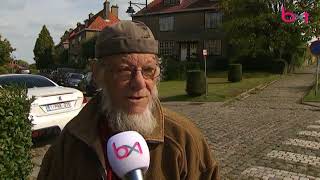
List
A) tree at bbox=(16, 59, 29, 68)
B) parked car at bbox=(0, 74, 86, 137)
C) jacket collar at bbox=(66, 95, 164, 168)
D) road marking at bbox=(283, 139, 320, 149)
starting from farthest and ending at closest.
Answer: tree at bbox=(16, 59, 29, 68)
road marking at bbox=(283, 139, 320, 149)
parked car at bbox=(0, 74, 86, 137)
jacket collar at bbox=(66, 95, 164, 168)

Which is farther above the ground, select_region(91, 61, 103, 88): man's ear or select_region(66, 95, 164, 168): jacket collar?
select_region(91, 61, 103, 88): man's ear

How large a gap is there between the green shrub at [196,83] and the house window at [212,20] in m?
26.9

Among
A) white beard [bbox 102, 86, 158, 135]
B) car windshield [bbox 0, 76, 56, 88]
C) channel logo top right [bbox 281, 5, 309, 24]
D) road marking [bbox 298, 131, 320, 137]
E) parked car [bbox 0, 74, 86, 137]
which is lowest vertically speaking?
road marking [bbox 298, 131, 320, 137]

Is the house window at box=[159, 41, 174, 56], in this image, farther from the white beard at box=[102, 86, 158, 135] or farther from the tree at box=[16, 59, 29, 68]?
the tree at box=[16, 59, 29, 68]

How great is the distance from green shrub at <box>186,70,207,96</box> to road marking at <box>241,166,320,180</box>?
46.8 feet

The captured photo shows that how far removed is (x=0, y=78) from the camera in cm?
1043

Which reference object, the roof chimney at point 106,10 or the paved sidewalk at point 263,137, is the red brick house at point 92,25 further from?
the paved sidewalk at point 263,137

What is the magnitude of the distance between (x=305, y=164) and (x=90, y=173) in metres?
6.62

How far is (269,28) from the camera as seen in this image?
3703cm

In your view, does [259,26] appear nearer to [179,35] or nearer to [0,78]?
[179,35]

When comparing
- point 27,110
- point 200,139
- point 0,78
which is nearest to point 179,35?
point 0,78

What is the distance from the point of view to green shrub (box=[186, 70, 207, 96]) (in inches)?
851

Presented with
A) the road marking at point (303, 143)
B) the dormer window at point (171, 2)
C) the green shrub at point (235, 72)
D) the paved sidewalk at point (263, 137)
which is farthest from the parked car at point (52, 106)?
the dormer window at point (171, 2)

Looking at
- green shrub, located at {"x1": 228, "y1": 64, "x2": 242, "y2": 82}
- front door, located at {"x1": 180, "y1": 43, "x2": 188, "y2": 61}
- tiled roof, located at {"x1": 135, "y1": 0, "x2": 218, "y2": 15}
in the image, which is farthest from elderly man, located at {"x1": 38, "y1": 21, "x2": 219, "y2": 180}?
front door, located at {"x1": 180, "y1": 43, "x2": 188, "y2": 61}
